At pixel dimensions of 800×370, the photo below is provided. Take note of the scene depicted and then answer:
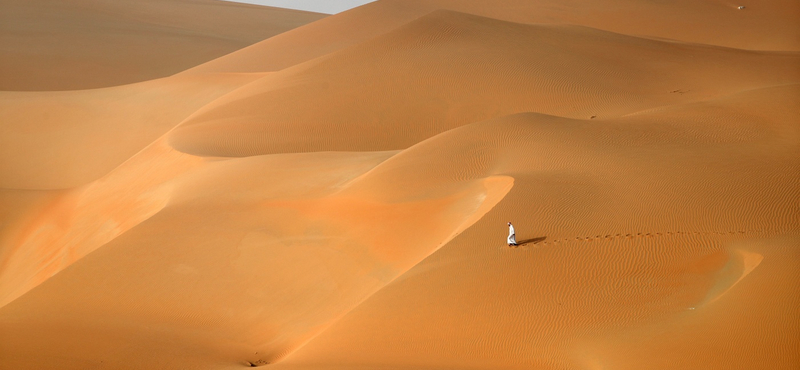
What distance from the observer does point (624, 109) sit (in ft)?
61.6

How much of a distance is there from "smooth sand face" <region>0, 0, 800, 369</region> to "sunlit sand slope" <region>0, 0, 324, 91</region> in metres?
21.2

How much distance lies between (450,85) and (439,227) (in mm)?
11212

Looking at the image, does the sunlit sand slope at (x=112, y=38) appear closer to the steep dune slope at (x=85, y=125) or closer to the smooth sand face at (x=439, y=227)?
the steep dune slope at (x=85, y=125)

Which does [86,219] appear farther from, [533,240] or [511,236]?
[533,240]

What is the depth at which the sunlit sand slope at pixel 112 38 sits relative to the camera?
42500mm

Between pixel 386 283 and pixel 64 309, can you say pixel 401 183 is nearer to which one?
pixel 386 283

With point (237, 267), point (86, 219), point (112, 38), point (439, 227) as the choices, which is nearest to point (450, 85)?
point (86, 219)

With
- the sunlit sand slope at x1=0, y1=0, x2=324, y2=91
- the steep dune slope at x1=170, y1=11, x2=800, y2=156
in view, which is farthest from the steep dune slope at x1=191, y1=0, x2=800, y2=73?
the sunlit sand slope at x1=0, y1=0, x2=324, y2=91

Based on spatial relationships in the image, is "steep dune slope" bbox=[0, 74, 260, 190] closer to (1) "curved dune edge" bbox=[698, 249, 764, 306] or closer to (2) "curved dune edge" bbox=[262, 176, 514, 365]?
(2) "curved dune edge" bbox=[262, 176, 514, 365]

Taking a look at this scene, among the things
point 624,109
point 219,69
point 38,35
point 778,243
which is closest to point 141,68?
point 38,35

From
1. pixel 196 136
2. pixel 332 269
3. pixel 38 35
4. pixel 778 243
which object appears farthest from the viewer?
pixel 38 35

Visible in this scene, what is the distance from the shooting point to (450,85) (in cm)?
2156

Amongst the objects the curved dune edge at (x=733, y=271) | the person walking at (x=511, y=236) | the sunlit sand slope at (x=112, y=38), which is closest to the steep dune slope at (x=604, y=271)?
the curved dune edge at (x=733, y=271)

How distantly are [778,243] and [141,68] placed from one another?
43.4 m
